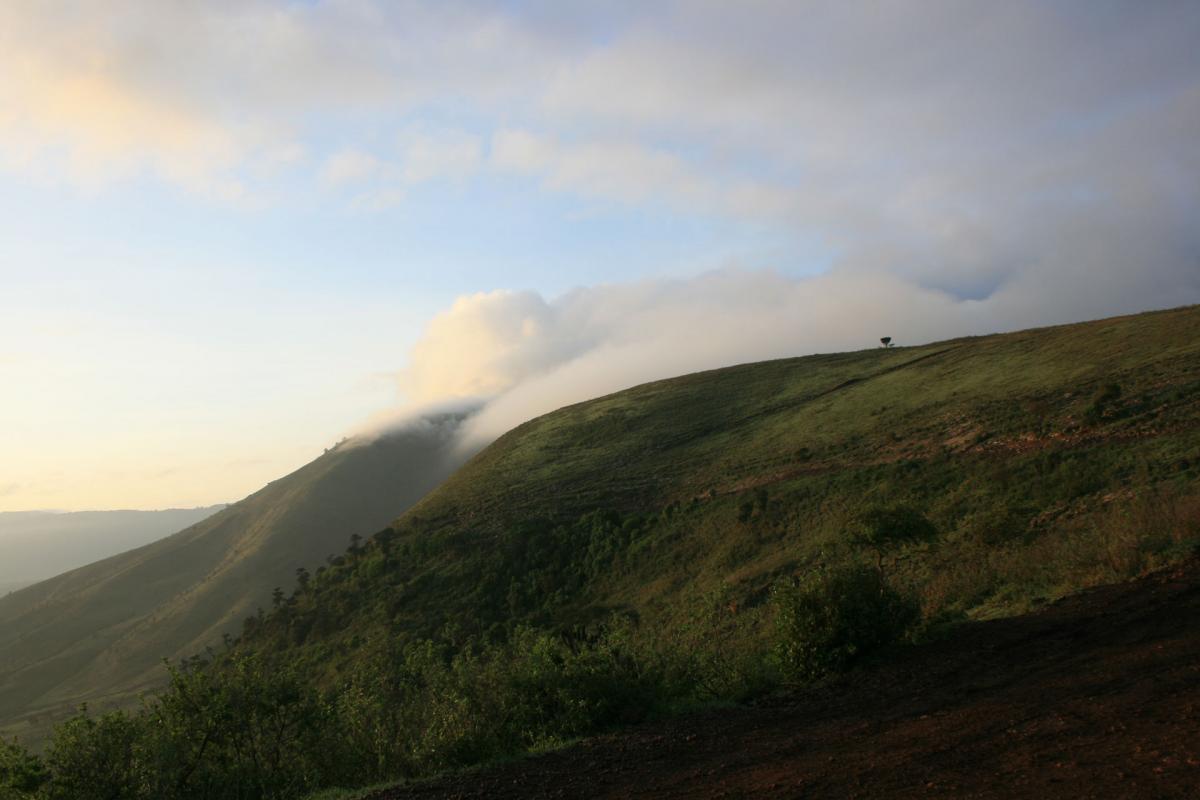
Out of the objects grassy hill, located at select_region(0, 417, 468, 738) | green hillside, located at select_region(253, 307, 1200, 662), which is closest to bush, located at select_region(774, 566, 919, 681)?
→ green hillside, located at select_region(253, 307, 1200, 662)

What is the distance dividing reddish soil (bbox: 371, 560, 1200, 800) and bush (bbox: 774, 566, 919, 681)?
0.70 meters

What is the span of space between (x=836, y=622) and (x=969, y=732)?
5.52m

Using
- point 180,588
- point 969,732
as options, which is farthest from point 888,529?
point 180,588

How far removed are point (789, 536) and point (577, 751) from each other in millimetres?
27455

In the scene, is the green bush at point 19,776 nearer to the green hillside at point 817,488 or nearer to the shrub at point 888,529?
the green hillside at point 817,488

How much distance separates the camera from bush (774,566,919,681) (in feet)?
50.1

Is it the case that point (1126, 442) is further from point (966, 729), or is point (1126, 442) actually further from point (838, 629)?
point (966, 729)

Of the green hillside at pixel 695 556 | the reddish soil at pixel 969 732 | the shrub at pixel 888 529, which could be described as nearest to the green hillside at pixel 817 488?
the green hillside at pixel 695 556

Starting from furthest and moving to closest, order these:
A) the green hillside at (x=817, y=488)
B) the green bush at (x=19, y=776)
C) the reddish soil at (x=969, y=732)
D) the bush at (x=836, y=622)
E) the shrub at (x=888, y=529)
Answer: the green hillside at (x=817, y=488) → the shrub at (x=888, y=529) → the bush at (x=836, y=622) → the green bush at (x=19, y=776) → the reddish soil at (x=969, y=732)

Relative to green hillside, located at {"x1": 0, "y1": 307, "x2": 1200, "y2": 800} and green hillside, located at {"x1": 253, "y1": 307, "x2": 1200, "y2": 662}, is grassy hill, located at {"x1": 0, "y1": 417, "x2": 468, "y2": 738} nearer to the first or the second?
green hillside, located at {"x1": 0, "y1": 307, "x2": 1200, "y2": 800}

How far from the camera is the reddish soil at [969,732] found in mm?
8328

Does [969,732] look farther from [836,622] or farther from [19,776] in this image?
[19,776]

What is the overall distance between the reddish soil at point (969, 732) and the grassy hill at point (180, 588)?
331ft

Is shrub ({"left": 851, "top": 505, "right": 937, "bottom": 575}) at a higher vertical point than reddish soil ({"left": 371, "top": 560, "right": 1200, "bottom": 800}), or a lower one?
higher
